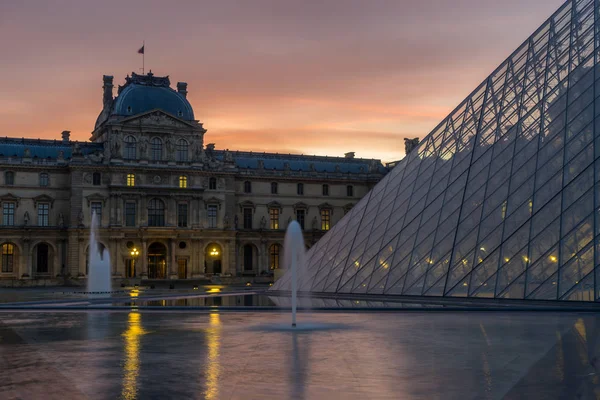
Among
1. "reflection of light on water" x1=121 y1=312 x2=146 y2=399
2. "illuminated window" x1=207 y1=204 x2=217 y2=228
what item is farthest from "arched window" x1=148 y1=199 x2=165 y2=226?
"reflection of light on water" x1=121 y1=312 x2=146 y2=399

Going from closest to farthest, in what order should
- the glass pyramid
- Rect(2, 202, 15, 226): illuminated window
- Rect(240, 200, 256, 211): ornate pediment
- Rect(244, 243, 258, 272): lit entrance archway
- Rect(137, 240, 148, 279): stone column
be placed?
1. the glass pyramid
2. Rect(2, 202, 15, 226): illuminated window
3. Rect(137, 240, 148, 279): stone column
4. Rect(240, 200, 256, 211): ornate pediment
5. Rect(244, 243, 258, 272): lit entrance archway

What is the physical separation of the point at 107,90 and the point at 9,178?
13.8 metres

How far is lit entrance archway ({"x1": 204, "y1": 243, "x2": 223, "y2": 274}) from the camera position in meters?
71.2

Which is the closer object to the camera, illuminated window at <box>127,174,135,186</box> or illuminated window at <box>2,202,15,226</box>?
illuminated window at <box>2,202,15,226</box>

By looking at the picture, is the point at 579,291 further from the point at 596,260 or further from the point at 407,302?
the point at 407,302

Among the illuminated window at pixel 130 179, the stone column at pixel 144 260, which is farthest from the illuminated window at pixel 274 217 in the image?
the illuminated window at pixel 130 179

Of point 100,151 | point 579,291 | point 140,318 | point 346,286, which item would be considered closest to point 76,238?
point 100,151

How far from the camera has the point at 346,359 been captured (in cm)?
1284

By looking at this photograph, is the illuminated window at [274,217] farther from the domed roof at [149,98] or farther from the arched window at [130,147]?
the arched window at [130,147]

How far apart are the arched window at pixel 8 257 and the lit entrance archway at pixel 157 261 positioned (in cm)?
1166

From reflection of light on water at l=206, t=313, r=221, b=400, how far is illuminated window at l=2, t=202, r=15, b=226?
166 feet

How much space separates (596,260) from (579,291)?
3.44 feet

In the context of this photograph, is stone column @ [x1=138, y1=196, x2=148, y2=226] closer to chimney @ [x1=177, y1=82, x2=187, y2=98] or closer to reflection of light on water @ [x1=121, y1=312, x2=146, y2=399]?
chimney @ [x1=177, y1=82, x2=187, y2=98]

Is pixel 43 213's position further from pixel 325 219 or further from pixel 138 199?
pixel 325 219
